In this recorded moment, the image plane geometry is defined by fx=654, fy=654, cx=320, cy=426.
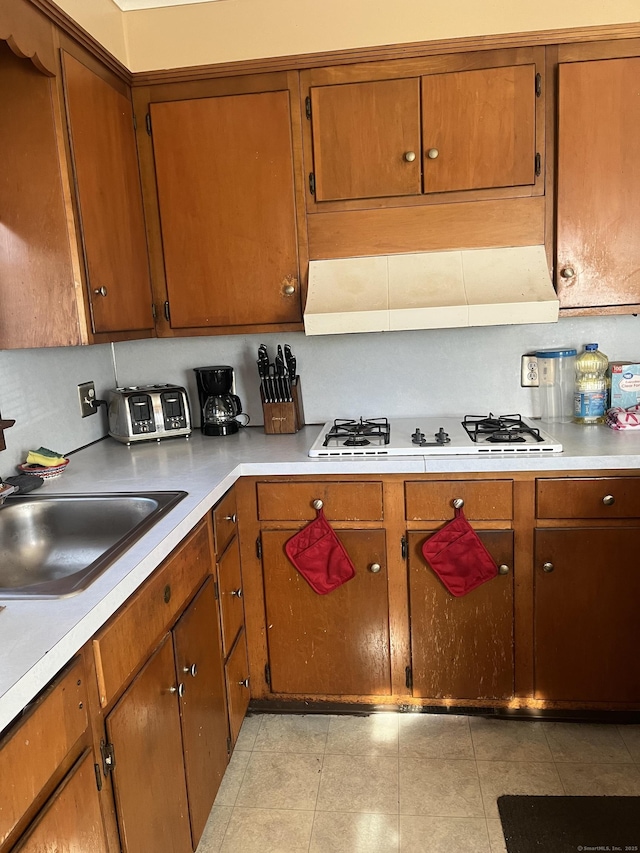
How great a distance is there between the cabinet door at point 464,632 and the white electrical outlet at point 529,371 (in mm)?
739

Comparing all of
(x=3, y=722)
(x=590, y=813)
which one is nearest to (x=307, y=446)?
(x=590, y=813)

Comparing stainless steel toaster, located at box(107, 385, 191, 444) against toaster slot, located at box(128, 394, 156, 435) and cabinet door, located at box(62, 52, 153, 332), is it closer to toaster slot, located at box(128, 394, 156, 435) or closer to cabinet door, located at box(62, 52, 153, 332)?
toaster slot, located at box(128, 394, 156, 435)

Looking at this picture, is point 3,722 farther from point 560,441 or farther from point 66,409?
point 560,441

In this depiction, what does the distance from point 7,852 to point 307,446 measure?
61.3 inches

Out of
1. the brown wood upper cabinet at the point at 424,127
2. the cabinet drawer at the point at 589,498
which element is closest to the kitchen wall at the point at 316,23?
the brown wood upper cabinet at the point at 424,127

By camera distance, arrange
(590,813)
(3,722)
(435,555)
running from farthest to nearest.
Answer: (435,555) < (590,813) < (3,722)

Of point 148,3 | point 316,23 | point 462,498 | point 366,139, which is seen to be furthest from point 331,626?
point 148,3

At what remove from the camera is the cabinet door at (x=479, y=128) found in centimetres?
214

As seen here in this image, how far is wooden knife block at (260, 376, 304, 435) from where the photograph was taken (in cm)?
249

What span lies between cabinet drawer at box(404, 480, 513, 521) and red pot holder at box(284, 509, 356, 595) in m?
0.26

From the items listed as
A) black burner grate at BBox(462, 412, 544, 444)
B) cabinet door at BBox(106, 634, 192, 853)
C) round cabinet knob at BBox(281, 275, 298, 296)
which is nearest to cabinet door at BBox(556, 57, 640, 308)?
black burner grate at BBox(462, 412, 544, 444)

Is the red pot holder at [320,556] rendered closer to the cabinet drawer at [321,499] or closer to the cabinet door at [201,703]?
→ the cabinet drawer at [321,499]

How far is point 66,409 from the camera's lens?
232 cm

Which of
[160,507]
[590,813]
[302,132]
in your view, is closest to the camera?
[160,507]
